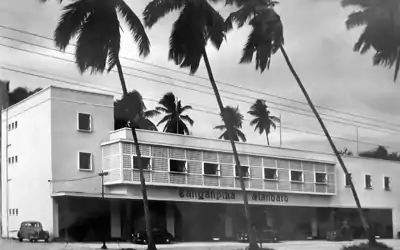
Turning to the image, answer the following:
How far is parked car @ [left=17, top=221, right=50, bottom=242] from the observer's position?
86.0 inches

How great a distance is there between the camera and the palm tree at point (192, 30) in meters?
2.21

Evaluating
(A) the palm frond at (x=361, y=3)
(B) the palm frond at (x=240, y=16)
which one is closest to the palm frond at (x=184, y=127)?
(B) the palm frond at (x=240, y=16)

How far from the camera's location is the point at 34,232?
224 centimetres

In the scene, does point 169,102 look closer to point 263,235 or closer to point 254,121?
point 254,121

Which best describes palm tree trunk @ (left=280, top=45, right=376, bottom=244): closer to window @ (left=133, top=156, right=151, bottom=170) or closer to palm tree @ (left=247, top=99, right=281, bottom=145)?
palm tree @ (left=247, top=99, right=281, bottom=145)

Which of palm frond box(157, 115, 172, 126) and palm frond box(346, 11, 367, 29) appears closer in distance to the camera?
palm frond box(346, 11, 367, 29)

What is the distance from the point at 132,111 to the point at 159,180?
0.30 m

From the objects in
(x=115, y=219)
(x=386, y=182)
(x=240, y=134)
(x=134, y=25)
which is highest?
(x=134, y=25)

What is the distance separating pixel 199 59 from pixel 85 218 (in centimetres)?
81

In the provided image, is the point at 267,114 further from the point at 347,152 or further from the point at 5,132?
the point at 5,132

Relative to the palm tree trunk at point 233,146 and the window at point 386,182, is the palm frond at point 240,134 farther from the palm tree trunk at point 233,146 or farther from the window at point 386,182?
the window at point 386,182

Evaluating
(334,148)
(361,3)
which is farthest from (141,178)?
(361,3)

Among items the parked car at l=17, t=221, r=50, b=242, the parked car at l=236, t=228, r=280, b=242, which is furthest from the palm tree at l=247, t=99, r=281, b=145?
the parked car at l=17, t=221, r=50, b=242

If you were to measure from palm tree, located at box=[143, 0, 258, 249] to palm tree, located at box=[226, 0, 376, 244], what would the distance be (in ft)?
0.27
